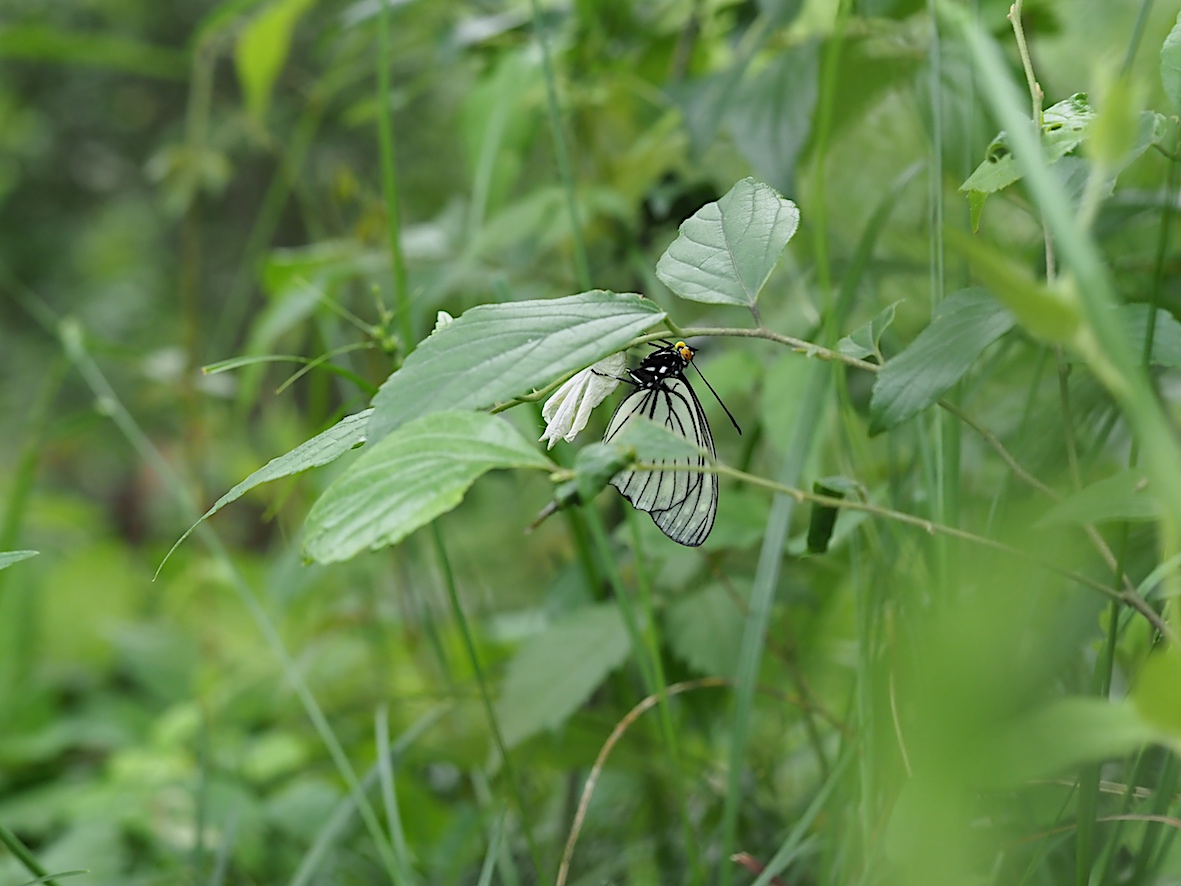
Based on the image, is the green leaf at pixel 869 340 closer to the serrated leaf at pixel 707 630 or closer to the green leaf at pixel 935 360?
the green leaf at pixel 935 360

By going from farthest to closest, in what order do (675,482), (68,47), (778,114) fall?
(68,47) → (778,114) → (675,482)

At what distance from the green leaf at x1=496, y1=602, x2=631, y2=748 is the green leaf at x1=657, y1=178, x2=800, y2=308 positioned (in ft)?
1.07

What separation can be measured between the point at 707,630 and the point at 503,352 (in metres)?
0.39

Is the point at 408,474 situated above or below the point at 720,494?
above

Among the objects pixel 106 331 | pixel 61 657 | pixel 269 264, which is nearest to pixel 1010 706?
pixel 269 264

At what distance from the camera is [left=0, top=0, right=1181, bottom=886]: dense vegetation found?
9.3 inches

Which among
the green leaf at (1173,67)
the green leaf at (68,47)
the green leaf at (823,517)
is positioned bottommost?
the green leaf at (823,517)

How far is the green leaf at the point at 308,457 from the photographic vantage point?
9.3 inches

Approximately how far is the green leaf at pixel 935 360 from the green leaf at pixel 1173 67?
0.08 meters

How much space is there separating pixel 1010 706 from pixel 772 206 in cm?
16

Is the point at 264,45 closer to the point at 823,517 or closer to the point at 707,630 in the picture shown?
the point at 707,630

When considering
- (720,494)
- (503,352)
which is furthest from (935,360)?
(720,494)

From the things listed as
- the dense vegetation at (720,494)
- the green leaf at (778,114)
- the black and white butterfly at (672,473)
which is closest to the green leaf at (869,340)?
the dense vegetation at (720,494)

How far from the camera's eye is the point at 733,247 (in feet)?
0.95
